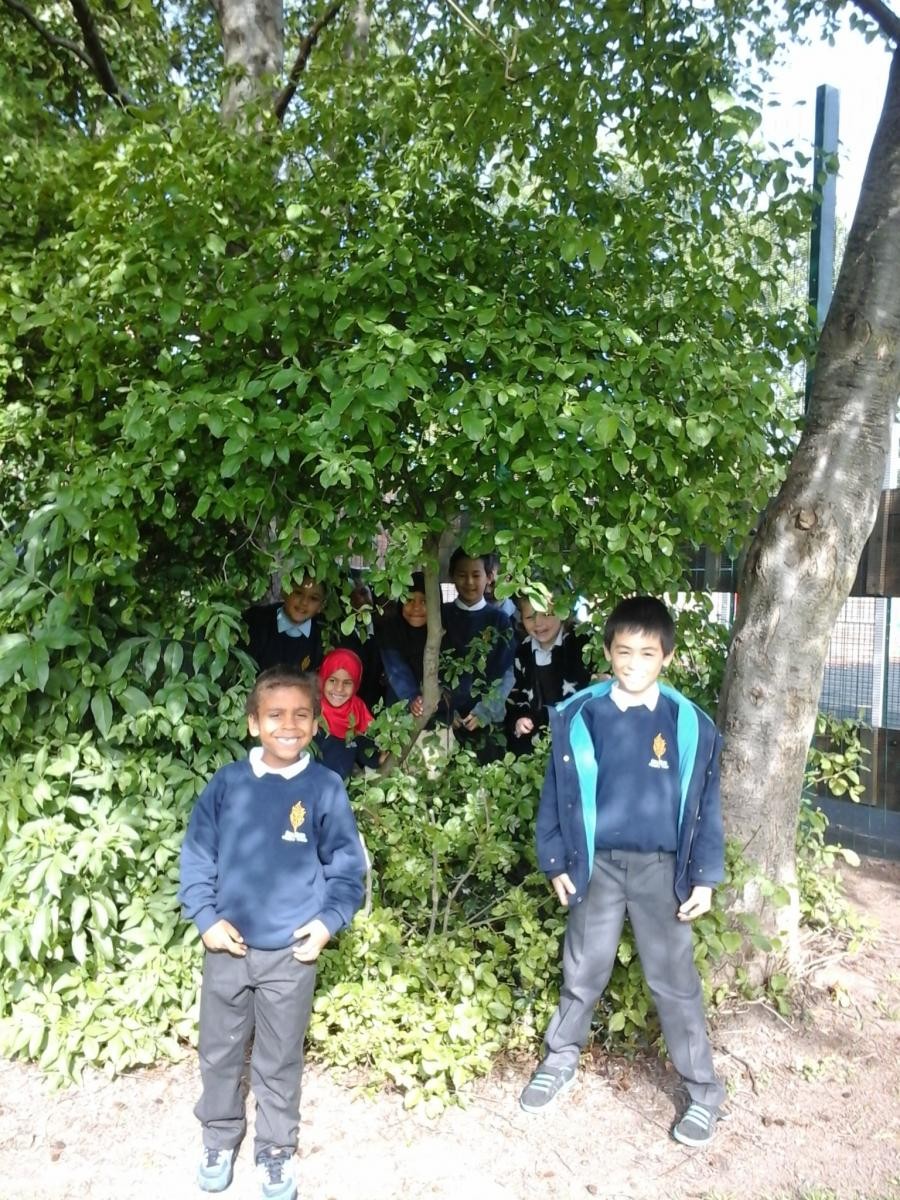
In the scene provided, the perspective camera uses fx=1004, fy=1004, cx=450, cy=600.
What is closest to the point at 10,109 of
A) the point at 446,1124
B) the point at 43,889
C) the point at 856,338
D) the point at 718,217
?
the point at 718,217

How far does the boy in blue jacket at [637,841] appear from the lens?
2.99m

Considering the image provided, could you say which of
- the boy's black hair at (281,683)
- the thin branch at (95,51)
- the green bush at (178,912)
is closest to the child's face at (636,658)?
the green bush at (178,912)

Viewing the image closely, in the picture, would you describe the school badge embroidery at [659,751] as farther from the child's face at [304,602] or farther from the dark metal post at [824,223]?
the dark metal post at [824,223]

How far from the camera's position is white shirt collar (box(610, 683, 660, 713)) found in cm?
309

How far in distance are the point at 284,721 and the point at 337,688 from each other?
4.25ft

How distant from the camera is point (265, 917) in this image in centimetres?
275

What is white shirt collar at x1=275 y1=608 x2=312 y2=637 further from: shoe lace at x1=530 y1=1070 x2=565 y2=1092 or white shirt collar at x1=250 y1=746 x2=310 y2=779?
shoe lace at x1=530 y1=1070 x2=565 y2=1092

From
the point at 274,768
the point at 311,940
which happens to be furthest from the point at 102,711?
the point at 311,940

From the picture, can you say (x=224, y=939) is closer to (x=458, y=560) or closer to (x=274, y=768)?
(x=274, y=768)

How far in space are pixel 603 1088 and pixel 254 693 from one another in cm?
170

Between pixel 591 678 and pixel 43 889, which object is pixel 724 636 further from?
pixel 43 889

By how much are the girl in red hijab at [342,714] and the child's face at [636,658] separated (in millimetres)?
1336

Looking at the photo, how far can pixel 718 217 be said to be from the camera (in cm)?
389

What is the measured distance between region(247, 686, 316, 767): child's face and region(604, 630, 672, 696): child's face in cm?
94
